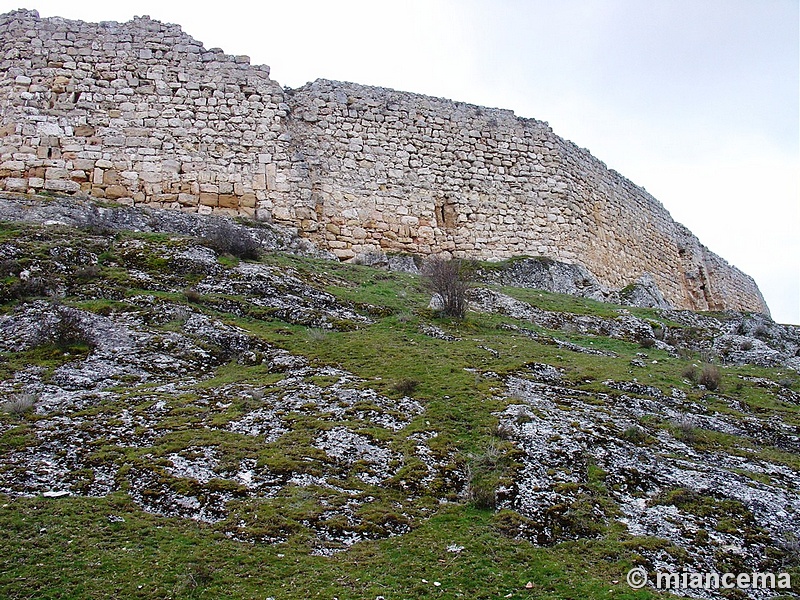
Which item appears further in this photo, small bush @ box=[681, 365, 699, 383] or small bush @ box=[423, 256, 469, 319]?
small bush @ box=[423, 256, 469, 319]

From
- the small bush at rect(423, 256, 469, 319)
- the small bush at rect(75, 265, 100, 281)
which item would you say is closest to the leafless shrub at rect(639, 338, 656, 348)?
the small bush at rect(423, 256, 469, 319)

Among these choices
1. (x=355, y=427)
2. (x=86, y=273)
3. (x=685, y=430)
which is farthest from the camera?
(x=86, y=273)

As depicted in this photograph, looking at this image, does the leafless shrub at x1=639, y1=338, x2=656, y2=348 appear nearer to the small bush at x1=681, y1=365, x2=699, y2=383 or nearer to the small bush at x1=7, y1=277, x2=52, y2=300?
the small bush at x1=681, y1=365, x2=699, y2=383

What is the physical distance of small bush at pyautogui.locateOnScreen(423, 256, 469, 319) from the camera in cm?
1350

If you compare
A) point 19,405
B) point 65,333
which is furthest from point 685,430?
point 65,333

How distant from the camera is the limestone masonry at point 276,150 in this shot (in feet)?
56.3

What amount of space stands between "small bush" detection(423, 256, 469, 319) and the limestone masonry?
4.65 meters

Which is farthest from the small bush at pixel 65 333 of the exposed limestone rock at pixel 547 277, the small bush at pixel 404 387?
A: the exposed limestone rock at pixel 547 277

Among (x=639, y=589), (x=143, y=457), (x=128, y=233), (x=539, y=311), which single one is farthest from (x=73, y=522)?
(x=539, y=311)

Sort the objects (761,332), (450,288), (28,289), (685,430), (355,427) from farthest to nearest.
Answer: (761,332)
(450,288)
(28,289)
(685,430)
(355,427)

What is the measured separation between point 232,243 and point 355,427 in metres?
7.29

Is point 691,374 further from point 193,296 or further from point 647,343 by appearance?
point 193,296

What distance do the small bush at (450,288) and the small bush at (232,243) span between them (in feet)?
11.7

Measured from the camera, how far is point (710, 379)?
1080 centimetres
